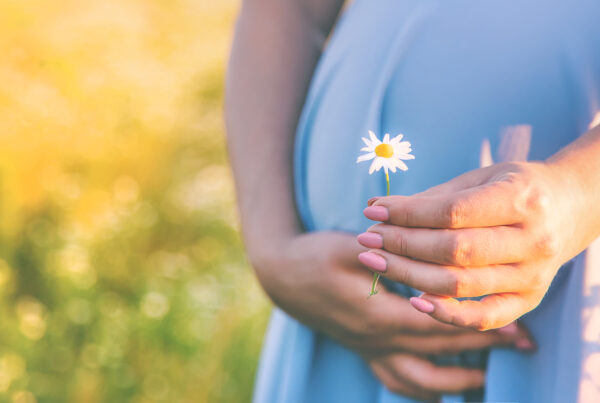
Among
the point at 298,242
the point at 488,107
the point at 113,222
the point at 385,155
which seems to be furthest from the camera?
the point at 113,222

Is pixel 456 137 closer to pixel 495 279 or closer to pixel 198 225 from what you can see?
pixel 495 279

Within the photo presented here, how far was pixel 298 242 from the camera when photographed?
0.69 m

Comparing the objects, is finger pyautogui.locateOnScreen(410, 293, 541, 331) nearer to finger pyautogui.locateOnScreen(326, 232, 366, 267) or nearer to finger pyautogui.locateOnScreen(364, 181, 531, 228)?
finger pyautogui.locateOnScreen(364, 181, 531, 228)

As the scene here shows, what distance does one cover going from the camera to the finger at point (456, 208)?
0.42 m

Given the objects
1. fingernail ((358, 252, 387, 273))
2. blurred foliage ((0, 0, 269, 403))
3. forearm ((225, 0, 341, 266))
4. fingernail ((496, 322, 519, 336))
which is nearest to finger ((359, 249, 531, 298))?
fingernail ((358, 252, 387, 273))

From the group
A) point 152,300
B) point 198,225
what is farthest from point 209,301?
point 198,225

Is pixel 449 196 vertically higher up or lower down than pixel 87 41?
lower down

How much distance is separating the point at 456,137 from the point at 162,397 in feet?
4.43

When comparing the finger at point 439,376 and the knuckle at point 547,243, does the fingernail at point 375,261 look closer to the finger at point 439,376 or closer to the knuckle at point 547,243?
the knuckle at point 547,243

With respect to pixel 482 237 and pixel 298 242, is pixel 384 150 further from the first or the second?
pixel 298 242

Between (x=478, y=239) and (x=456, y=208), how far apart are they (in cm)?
3

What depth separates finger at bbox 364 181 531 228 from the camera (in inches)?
16.5

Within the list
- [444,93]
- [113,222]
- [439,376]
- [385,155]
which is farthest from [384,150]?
[113,222]

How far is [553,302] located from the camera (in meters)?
0.60
